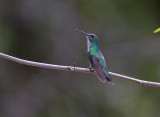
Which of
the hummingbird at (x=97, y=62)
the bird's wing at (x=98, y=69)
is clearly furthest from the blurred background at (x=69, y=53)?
the bird's wing at (x=98, y=69)

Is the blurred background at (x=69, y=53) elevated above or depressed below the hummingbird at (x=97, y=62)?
below

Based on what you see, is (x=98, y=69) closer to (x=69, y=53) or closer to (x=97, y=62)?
(x=97, y=62)

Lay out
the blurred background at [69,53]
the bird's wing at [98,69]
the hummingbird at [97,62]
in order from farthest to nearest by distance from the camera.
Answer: the blurred background at [69,53] < the hummingbird at [97,62] < the bird's wing at [98,69]

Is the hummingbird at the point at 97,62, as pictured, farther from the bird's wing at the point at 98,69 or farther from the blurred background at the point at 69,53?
the blurred background at the point at 69,53

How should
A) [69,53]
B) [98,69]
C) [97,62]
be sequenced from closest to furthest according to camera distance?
[98,69] → [97,62] → [69,53]

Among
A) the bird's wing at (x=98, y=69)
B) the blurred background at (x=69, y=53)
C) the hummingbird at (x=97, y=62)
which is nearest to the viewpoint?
the bird's wing at (x=98, y=69)

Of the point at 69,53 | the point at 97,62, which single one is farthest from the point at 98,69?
the point at 69,53

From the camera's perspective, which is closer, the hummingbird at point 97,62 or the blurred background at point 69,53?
the hummingbird at point 97,62

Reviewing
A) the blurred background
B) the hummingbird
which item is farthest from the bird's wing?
the blurred background
